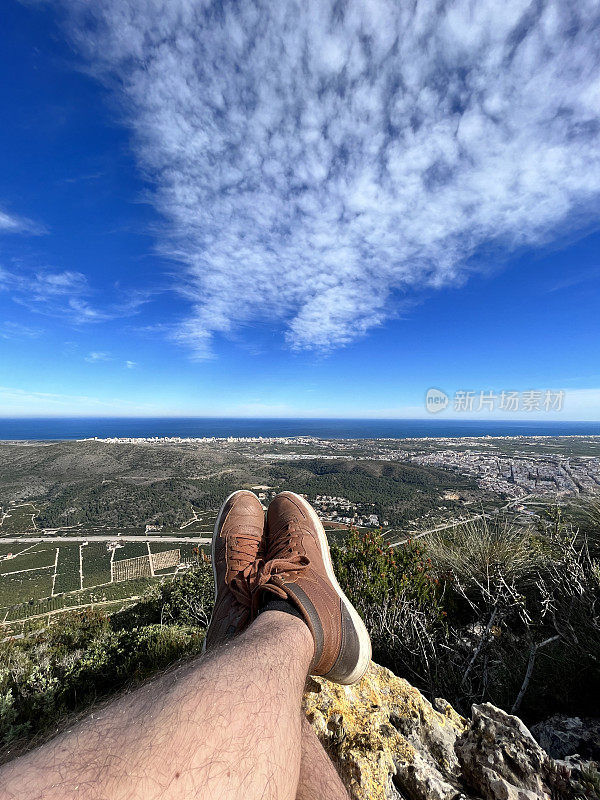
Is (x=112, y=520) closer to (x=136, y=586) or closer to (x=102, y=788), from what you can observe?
(x=136, y=586)

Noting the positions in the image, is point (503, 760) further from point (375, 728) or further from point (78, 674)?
point (78, 674)

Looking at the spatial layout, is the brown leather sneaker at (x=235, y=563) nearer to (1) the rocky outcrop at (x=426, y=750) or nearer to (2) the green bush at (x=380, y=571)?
(1) the rocky outcrop at (x=426, y=750)

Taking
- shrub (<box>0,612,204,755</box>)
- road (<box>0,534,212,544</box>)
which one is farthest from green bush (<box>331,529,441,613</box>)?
road (<box>0,534,212,544</box>)

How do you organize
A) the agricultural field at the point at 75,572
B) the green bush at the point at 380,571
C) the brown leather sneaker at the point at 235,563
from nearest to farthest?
the brown leather sneaker at the point at 235,563 → the green bush at the point at 380,571 → the agricultural field at the point at 75,572

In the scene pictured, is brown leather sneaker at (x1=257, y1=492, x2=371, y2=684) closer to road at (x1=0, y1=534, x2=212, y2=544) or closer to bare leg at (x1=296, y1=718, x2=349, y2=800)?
bare leg at (x1=296, y1=718, x2=349, y2=800)

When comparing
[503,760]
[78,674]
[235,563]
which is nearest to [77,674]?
[78,674]

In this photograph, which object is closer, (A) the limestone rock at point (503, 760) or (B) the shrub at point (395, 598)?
(A) the limestone rock at point (503, 760)

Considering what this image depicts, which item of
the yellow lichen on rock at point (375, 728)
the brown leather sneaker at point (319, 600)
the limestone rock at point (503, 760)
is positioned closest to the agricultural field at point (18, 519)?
the brown leather sneaker at point (319, 600)
